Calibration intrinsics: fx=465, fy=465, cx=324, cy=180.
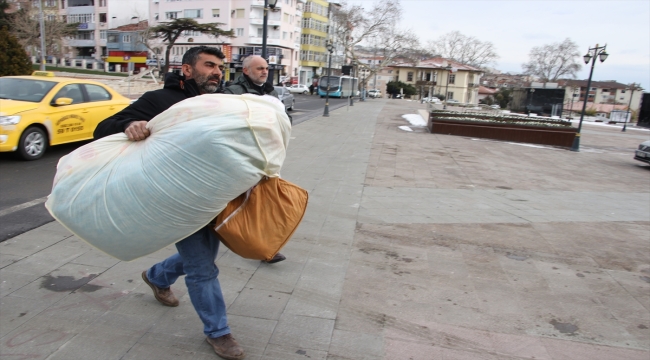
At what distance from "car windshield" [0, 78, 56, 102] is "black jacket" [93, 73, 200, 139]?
22.2 ft

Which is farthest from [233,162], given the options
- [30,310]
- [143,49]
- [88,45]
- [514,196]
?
[88,45]

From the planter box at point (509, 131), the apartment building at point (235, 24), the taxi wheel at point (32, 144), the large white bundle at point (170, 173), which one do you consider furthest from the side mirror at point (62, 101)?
the apartment building at point (235, 24)

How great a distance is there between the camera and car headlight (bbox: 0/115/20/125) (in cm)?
744

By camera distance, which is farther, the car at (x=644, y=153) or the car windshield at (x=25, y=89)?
the car at (x=644, y=153)

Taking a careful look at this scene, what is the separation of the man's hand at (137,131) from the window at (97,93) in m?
7.70

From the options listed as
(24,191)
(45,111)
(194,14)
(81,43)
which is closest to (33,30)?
(194,14)

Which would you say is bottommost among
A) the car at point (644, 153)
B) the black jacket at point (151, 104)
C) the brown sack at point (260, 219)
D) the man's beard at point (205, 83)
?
the car at point (644, 153)

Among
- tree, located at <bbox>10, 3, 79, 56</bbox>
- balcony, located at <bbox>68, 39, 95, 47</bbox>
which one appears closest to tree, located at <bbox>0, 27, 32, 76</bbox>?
tree, located at <bbox>10, 3, 79, 56</bbox>

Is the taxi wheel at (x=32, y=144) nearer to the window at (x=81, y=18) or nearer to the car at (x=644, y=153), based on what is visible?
the car at (x=644, y=153)

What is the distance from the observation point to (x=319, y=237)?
4984mm

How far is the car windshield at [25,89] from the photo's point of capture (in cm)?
814

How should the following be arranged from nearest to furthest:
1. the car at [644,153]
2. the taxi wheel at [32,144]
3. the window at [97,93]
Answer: the taxi wheel at [32,144]
the window at [97,93]
the car at [644,153]

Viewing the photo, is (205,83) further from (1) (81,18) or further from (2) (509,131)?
(1) (81,18)

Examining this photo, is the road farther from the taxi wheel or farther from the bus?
the bus
